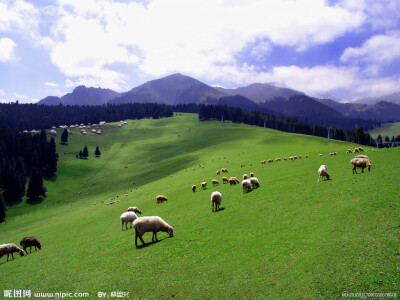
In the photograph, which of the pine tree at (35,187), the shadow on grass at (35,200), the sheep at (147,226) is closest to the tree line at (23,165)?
the pine tree at (35,187)

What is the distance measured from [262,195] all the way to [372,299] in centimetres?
1918

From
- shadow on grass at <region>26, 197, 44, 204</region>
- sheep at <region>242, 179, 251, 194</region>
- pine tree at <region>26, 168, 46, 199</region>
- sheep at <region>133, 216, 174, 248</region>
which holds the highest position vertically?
sheep at <region>242, 179, 251, 194</region>

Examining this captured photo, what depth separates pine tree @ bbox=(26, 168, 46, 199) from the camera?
295 ft

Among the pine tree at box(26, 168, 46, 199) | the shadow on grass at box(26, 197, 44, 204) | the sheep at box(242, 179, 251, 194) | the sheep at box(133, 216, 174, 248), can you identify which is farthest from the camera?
the pine tree at box(26, 168, 46, 199)

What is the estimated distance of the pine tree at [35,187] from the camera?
9000cm

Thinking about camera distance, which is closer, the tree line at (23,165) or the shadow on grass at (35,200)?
the shadow on grass at (35,200)

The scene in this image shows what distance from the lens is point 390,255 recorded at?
452 inches

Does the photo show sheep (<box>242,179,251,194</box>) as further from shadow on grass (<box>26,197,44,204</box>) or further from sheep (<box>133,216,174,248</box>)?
shadow on grass (<box>26,197,44,204</box>)

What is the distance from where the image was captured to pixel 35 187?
90.8 meters

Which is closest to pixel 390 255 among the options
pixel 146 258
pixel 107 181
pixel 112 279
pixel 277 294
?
pixel 277 294

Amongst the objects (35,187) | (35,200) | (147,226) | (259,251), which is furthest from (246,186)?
(35,187)

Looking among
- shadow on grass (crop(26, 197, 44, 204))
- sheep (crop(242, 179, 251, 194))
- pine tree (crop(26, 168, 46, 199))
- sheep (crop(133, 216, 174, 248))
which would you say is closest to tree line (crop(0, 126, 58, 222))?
pine tree (crop(26, 168, 46, 199))

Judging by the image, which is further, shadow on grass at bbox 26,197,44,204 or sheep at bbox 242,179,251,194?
shadow on grass at bbox 26,197,44,204

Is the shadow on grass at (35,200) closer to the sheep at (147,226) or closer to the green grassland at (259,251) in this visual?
the green grassland at (259,251)
